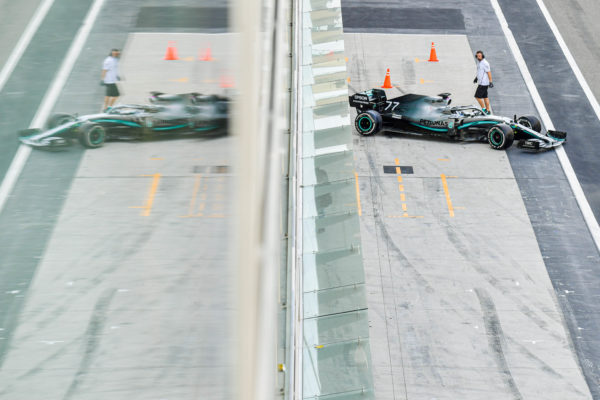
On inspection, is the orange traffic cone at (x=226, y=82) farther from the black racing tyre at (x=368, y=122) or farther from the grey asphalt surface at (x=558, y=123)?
the black racing tyre at (x=368, y=122)

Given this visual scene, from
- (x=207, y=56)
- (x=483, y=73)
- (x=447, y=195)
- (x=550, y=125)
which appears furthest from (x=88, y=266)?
(x=550, y=125)

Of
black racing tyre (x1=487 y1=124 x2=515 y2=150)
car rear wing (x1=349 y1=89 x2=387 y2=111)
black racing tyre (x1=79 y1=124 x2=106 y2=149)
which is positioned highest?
car rear wing (x1=349 y1=89 x2=387 y2=111)

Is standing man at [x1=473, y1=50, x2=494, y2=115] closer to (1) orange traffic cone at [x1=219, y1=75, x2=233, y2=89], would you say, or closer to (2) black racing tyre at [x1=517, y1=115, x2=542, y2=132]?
(2) black racing tyre at [x1=517, y1=115, x2=542, y2=132]

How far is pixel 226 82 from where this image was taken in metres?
1.27

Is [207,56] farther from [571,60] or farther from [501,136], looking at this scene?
[571,60]

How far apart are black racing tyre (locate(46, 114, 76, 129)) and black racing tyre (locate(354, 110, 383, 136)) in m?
14.4

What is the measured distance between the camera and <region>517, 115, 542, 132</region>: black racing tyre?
15.1m

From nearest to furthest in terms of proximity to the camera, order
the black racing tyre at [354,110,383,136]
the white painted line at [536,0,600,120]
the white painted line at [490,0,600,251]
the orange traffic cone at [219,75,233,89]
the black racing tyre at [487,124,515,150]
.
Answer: the orange traffic cone at [219,75,233,89] → the white painted line at [490,0,600,251] → the black racing tyre at [487,124,515,150] → the black racing tyre at [354,110,383,136] → the white painted line at [536,0,600,120]

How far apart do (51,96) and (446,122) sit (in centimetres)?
1457

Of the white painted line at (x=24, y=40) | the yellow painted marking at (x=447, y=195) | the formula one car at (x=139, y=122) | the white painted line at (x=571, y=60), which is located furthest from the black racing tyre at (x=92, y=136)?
the white painted line at (x=571, y=60)

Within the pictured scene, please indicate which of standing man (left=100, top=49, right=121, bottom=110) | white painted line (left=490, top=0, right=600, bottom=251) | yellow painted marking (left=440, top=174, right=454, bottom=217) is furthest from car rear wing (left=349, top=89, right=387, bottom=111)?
standing man (left=100, top=49, right=121, bottom=110)

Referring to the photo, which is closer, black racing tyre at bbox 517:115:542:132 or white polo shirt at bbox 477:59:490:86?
black racing tyre at bbox 517:115:542:132

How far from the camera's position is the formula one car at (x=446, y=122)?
15016mm

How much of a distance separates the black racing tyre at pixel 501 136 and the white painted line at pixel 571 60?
10.2 ft
